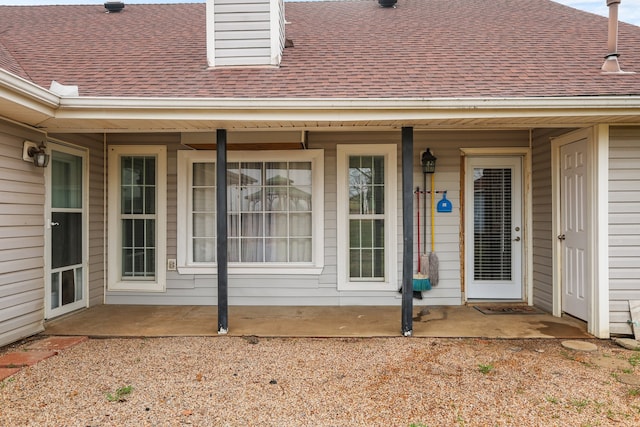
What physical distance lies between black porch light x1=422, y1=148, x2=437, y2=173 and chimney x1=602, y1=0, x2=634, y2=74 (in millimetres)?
1997

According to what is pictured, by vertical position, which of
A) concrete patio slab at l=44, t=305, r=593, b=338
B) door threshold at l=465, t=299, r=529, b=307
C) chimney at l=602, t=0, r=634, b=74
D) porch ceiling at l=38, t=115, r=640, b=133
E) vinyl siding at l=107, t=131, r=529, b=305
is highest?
chimney at l=602, t=0, r=634, b=74

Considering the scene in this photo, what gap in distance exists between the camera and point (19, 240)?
3.87 m

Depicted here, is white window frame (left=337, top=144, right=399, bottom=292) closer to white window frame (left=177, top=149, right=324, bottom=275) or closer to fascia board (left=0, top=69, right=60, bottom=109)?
white window frame (left=177, top=149, right=324, bottom=275)

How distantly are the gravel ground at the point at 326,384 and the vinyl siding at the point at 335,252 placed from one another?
1.38 meters

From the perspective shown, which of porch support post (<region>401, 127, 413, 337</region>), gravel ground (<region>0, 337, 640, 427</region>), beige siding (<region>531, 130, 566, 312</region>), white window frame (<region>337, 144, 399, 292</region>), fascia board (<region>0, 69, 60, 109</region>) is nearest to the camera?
A: gravel ground (<region>0, 337, 640, 427</region>)

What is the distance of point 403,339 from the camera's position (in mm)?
3887

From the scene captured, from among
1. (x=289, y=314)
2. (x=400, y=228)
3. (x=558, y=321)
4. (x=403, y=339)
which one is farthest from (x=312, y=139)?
(x=558, y=321)

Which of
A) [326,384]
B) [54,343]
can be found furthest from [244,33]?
[326,384]

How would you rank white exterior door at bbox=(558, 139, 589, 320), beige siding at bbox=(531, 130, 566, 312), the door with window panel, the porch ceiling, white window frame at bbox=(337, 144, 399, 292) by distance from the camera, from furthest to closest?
1. the door with window panel
2. white window frame at bbox=(337, 144, 399, 292)
3. beige siding at bbox=(531, 130, 566, 312)
4. white exterior door at bbox=(558, 139, 589, 320)
5. the porch ceiling

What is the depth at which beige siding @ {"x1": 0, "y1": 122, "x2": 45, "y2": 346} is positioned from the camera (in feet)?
→ 12.1

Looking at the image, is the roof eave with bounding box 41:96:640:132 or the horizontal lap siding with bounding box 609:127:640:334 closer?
the roof eave with bounding box 41:96:640:132

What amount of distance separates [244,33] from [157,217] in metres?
2.63

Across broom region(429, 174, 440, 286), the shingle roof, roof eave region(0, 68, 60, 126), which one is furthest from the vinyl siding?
roof eave region(0, 68, 60, 126)

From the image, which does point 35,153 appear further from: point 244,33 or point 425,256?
point 425,256
